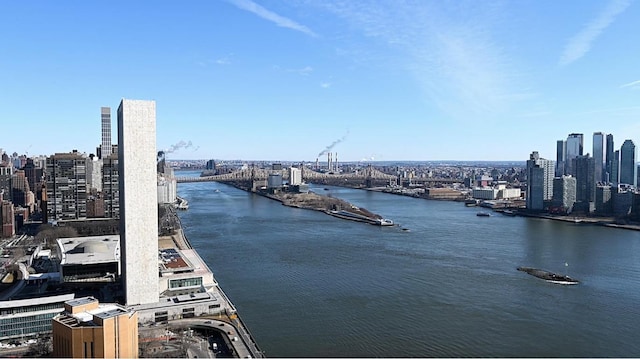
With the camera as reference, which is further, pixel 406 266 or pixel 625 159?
pixel 625 159

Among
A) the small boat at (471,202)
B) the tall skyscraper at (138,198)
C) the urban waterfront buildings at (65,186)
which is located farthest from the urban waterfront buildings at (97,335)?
the small boat at (471,202)

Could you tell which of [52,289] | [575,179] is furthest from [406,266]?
[575,179]

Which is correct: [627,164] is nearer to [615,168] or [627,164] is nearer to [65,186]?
[615,168]

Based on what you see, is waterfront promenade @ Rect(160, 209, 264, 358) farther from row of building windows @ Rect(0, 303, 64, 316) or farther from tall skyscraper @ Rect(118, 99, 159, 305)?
row of building windows @ Rect(0, 303, 64, 316)

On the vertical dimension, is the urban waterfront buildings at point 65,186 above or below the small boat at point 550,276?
above

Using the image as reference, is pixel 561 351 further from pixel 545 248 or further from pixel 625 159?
pixel 625 159

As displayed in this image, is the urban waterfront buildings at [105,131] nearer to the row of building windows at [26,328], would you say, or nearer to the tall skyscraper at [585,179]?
the row of building windows at [26,328]
